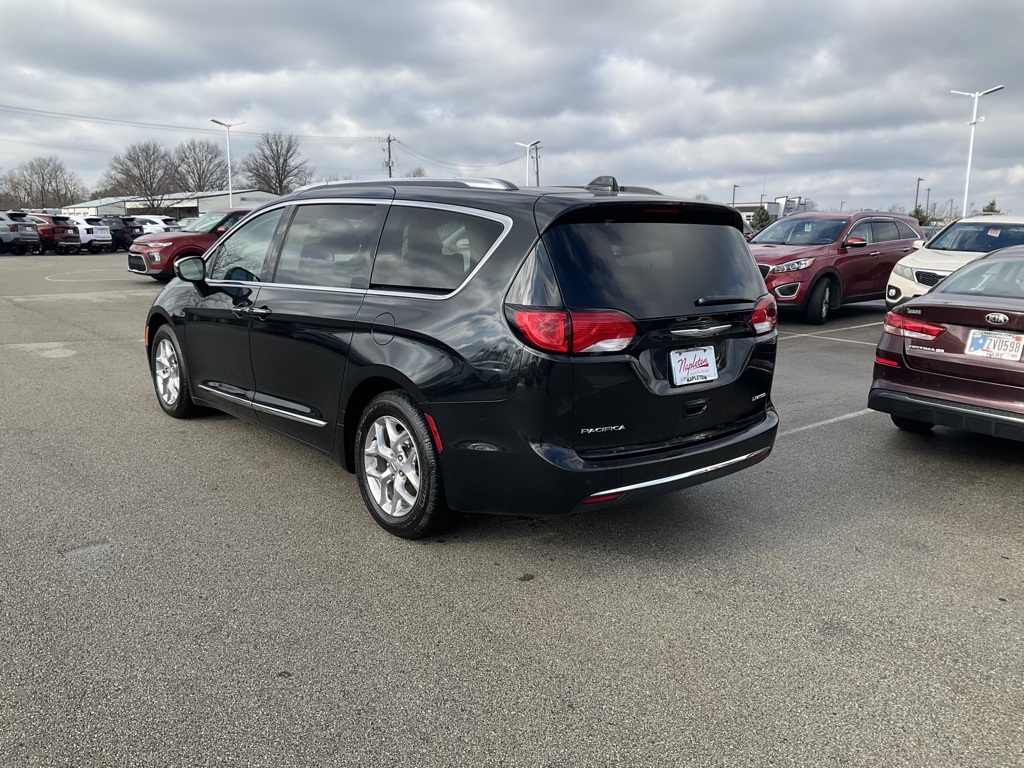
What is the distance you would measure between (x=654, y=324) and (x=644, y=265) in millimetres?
296

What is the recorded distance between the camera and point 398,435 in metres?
3.96

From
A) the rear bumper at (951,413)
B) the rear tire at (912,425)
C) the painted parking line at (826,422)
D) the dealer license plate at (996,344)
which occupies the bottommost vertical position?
the painted parking line at (826,422)

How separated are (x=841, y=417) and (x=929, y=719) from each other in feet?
14.3

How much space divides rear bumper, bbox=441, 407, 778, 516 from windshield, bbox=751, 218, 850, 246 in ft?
35.1

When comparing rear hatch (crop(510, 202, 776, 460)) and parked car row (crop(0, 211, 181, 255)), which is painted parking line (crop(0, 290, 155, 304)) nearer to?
rear hatch (crop(510, 202, 776, 460))

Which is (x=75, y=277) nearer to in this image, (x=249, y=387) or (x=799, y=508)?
(x=249, y=387)

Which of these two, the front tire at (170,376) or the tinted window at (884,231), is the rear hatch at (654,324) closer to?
the front tire at (170,376)

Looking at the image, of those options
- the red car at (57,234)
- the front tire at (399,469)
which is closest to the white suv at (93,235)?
the red car at (57,234)

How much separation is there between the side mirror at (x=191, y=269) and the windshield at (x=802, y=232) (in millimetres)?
10627

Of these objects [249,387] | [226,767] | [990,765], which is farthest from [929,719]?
[249,387]

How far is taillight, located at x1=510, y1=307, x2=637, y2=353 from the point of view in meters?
3.31

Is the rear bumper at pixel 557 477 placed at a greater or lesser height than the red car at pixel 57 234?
lesser

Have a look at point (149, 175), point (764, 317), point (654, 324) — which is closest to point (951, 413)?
point (764, 317)

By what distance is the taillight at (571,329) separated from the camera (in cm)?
331
